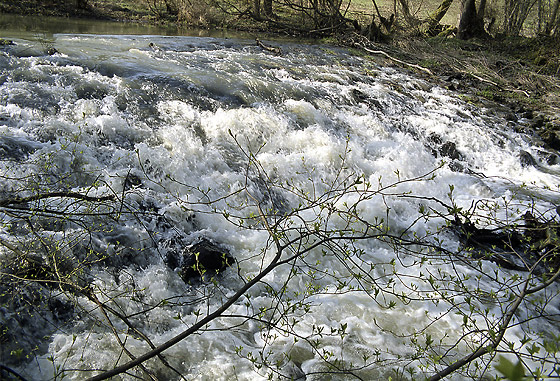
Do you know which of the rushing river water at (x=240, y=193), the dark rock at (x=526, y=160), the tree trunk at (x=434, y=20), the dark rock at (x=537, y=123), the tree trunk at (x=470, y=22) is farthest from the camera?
the tree trunk at (x=434, y=20)

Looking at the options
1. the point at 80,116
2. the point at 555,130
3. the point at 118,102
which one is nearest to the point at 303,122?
the point at 118,102

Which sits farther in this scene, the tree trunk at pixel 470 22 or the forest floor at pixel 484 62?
the tree trunk at pixel 470 22

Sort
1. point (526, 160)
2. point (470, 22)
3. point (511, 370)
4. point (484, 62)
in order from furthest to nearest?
point (470, 22) → point (484, 62) → point (526, 160) → point (511, 370)

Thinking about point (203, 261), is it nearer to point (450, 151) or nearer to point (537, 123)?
point (450, 151)

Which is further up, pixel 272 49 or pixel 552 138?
pixel 272 49

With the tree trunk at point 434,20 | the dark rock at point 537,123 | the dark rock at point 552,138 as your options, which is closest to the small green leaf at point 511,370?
the dark rock at point 552,138

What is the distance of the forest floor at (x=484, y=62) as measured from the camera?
11106mm

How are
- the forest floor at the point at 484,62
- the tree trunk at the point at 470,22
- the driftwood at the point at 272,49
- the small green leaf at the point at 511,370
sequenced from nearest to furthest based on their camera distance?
the small green leaf at the point at 511,370 → the forest floor at the point at 484,62 → the driftwood at the point at 272,49 → the tree trunk at the point at 470,22

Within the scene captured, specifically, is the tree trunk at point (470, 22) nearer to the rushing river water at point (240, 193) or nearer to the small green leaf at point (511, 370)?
the rushing river water at point (240, 193)

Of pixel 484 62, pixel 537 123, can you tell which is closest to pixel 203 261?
pixel 537 123

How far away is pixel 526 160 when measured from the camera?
871 centimetres

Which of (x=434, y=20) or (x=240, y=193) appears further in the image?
(x=434, y=20)

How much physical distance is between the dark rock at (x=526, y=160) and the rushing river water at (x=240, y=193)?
0.11ft

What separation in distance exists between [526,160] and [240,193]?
643 cm
